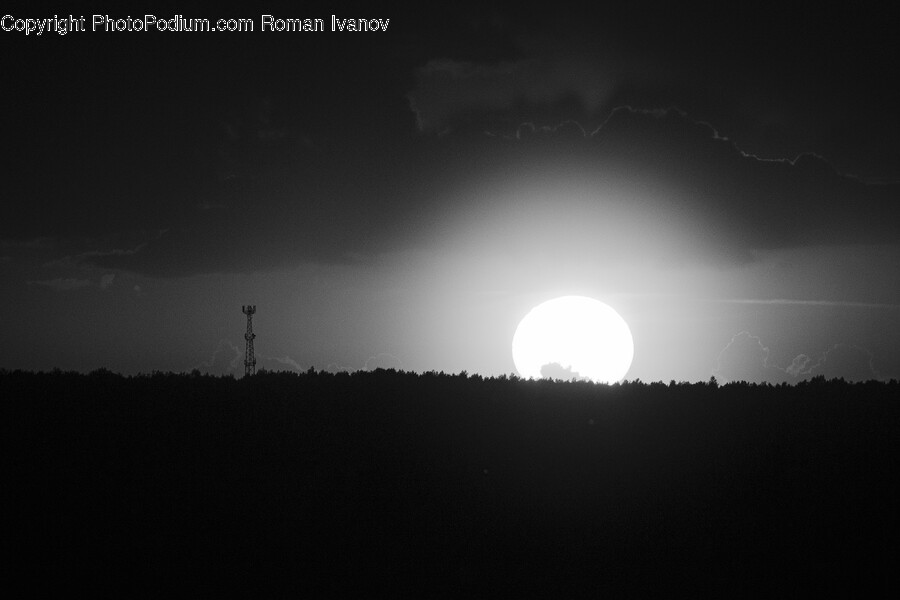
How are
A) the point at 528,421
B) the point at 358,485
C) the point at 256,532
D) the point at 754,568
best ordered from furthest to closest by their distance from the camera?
the point at 528,421, the point at 358,485, the point at 256,532, the point at 754,568

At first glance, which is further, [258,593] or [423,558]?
[423,558]

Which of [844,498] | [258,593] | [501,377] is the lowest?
[258,593]

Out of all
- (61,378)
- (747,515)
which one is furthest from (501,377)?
(61,378)

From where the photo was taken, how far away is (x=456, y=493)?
13.7 m

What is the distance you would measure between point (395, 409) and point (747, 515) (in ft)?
28.1

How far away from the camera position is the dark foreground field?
37.4 ft

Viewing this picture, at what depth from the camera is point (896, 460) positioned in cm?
1430

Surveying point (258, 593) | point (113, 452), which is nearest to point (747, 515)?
point (258, 593)

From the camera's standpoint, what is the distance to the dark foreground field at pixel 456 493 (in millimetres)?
11406

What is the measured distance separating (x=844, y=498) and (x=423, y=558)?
27.4ft

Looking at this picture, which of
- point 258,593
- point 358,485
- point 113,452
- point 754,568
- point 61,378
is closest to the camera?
point 258,593

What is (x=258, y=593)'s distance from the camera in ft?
35.8

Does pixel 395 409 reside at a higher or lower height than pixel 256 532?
higher

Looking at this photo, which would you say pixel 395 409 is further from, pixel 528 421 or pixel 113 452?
pixel 113 452
